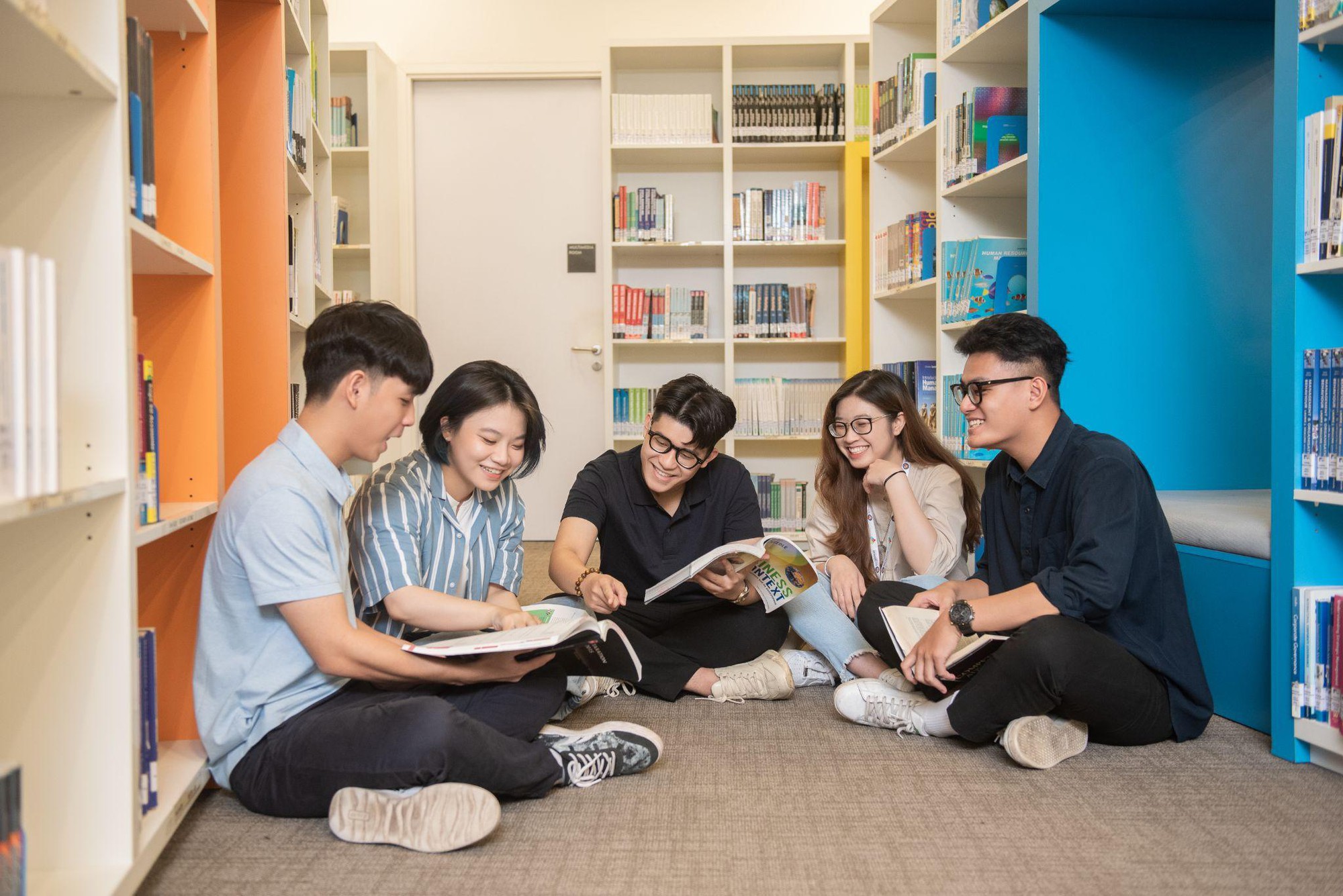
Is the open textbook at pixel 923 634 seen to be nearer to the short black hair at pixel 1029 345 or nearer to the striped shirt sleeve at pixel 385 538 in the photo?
the short black hair at pixel 1029 345

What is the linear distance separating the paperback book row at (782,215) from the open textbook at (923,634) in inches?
116

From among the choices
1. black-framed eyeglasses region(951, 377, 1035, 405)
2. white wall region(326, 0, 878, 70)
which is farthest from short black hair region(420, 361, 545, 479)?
white wall region(326, 0, 878, 70)

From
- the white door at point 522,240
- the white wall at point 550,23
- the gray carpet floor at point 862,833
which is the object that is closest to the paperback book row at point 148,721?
the gray carpet floor at point 862,833

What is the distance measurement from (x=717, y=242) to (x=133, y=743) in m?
3.78

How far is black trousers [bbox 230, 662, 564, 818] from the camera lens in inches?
57.2

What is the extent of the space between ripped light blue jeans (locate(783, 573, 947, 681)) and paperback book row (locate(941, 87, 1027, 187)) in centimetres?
137

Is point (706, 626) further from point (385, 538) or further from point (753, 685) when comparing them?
point (385, 538)

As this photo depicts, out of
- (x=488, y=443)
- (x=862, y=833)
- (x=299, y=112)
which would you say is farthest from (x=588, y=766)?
(x=299, y=112)

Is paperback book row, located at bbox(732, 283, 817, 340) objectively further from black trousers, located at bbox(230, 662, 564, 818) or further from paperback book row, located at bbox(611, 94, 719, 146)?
black trousers, located at bbox(230, 662, 564, 818)

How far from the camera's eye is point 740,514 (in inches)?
95.7

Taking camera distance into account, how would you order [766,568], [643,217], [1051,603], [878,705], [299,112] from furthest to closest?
[643,217], [299,112], [766,568], [878,705], [1051,603]

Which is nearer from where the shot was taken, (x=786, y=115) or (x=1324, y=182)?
(x=1324, y=182)

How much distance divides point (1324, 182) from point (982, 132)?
52.7 inches

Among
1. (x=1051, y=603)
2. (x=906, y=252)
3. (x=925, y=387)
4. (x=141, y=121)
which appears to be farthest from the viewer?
(x=906, y=252)
